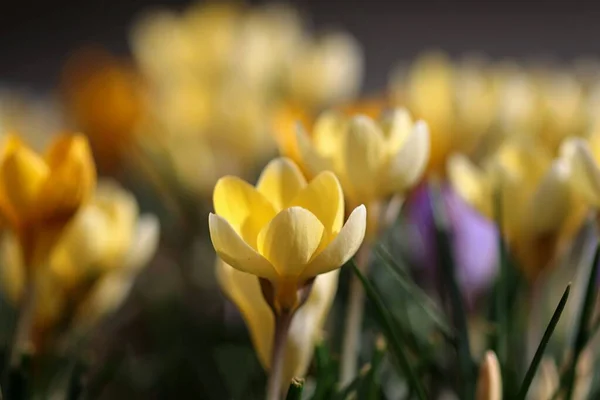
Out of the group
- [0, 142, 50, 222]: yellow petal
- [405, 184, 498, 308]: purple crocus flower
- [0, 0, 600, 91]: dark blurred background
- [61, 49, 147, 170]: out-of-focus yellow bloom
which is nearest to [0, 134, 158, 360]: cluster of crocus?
[0, 142, 50, 222]: yellow petal

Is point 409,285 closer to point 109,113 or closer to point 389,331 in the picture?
point 389,331

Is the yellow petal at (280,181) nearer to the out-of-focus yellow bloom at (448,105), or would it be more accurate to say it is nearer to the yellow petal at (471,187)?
the yellow petal at (471,187)

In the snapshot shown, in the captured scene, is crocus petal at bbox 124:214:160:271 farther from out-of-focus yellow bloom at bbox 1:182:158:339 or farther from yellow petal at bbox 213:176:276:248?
yellow petal at bbox 213:176:276:248

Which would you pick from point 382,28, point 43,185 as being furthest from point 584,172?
point 382,28

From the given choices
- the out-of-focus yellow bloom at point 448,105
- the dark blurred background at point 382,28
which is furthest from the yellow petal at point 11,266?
the dark blurred background at point 382,28

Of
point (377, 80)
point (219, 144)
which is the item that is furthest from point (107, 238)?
point (377, 80)

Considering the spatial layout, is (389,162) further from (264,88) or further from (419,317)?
(264,88)
